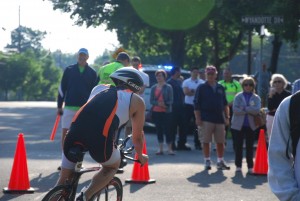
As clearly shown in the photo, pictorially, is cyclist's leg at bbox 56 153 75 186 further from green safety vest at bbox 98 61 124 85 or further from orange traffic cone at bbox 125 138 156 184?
green safety vest at bbox 98 61 124 85

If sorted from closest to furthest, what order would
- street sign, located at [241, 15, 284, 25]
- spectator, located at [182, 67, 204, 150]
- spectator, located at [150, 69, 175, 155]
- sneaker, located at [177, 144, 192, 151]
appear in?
1. spectator, located at [150, 69, 175, 155]
2. street sign, located at [241, 15, 284, 25]
3. sneaker, located at [177, 144, 192, 151]
4. spectator, located at [182, 67, 204, 150]

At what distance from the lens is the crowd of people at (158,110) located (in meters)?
6.55

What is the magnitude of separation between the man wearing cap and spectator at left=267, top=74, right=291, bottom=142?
3.24 metres

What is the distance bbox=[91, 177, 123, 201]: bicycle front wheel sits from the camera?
24.4 feet

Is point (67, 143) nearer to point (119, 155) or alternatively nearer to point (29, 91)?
point (119, 155)

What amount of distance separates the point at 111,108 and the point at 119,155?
510 millimetres

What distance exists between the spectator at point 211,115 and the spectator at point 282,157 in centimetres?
916

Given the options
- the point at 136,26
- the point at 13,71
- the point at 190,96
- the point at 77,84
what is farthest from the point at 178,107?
the point at 13,71

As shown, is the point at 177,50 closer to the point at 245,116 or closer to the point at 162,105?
the point at 162,105

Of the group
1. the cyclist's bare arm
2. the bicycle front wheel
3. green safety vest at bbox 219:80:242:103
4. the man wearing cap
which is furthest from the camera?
green safety vest at bbox 219:80:242:103

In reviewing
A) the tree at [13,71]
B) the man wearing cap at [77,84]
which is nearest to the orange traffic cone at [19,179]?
the man wearing cap at [77,84]

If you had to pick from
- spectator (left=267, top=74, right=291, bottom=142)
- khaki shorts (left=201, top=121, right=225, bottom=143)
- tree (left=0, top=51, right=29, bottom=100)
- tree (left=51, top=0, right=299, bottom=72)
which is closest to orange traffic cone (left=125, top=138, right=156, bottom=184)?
khaki shorts (left=201, top=121, right=225, bottom=143)

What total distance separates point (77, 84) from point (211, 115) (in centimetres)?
260

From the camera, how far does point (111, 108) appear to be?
6.60m
